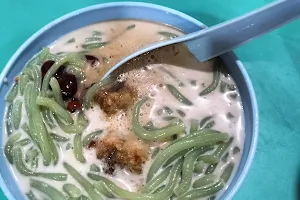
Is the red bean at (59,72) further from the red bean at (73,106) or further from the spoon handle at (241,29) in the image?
the spoon handle at (241,29)

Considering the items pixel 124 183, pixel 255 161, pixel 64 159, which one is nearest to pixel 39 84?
pixel 64 159

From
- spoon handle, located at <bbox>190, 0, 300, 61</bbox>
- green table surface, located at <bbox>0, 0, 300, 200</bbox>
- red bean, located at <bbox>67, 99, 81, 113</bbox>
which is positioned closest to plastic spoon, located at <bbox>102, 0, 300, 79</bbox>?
spoon handle, located at <bbox>190, 0, 300, 61</bbox>

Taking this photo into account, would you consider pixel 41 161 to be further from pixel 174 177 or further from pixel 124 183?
pixel 174 177

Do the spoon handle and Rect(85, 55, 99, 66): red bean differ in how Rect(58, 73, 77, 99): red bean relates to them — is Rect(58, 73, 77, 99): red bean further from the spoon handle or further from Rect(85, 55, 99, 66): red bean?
the spoon handle

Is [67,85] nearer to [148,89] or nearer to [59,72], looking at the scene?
[59,72]

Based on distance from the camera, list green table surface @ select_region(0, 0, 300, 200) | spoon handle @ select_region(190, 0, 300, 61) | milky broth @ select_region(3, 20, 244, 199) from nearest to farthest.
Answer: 1. spoon handle @ select_region(190, 0, 300, 61)
2. milky broth @ select_region(3, 20, 244, 199)
3. green table surface @ select_region(0, 0, 300, 200)

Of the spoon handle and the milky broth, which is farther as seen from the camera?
the milky broth

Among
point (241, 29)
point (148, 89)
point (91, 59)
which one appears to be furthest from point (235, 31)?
point (91, 59)
